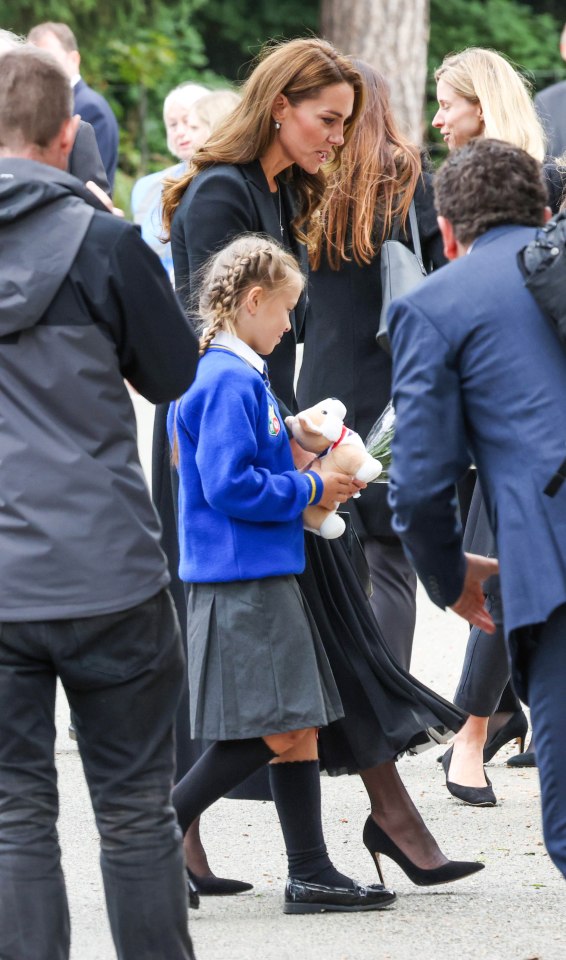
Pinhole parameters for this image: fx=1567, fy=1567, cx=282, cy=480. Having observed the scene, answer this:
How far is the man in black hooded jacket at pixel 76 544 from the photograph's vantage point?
2707 mm

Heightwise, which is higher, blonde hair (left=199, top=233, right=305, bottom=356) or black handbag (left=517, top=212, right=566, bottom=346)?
black handbag (left=517, top=212, right=566, bottom=346)

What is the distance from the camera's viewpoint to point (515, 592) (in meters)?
2.69

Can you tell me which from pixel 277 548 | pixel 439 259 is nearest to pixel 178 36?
pixel 439 259

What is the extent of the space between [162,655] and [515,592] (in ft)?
2.10

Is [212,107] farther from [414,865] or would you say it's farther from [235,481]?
[414,865]

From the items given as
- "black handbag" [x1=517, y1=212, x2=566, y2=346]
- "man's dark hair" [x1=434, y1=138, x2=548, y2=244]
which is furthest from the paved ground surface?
"man's dark hair" [x1=434, y1=138, x2=548, y2=244]

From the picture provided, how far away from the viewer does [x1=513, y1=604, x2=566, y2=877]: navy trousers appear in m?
2.69

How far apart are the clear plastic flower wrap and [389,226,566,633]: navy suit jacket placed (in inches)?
40.1

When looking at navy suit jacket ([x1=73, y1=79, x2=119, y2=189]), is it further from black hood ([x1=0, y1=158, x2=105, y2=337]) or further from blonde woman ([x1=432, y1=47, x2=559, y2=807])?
black hood ([x1=0, y1=158, x2=105, y2=337])

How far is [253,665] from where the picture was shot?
3.46m

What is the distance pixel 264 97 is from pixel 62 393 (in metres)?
1.40

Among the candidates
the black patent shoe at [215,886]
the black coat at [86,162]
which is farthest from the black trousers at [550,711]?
the black coat at [86,162]

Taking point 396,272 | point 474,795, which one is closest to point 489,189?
Answer: point 396,272

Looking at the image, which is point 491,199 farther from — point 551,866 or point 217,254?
point 551,866
